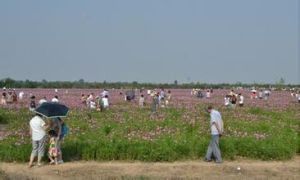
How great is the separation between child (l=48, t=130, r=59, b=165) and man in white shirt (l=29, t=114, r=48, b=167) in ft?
0.87

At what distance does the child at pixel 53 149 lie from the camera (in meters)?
16.4

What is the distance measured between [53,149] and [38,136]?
2.01ft

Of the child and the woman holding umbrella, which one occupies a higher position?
the woman holding umbrella

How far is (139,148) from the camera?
17.5 metres

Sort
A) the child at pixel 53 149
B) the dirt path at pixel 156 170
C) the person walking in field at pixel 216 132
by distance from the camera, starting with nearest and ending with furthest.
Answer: the dirt path at pixel 156 170, the child at pixel 53 149, the person walking in field at pixel 216 132

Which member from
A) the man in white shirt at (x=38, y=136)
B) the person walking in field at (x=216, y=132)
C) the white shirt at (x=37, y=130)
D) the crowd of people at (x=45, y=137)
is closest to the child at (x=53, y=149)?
the crowd of people at (x=45, y=137)

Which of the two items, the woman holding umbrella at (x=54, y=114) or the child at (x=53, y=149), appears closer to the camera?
the woman holding umbrella at (x=54, y=114)

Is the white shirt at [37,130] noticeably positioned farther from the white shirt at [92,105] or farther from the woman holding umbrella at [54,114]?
the white shirt at [92,105]

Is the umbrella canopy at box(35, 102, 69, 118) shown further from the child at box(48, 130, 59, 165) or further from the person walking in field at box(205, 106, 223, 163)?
the person walking in field at box(205, 106, 223, 163)

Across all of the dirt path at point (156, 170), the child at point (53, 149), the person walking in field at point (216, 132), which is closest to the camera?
the dirt path at point (156, 170)

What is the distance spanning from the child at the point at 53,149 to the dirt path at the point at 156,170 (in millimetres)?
339

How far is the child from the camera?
16.4 meters

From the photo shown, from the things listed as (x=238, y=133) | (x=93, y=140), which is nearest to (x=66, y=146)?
(x=93, y=140)

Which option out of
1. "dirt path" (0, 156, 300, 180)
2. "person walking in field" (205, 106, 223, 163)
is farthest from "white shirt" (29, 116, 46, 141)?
"person walking in field" (205, 106, 223, 163)
